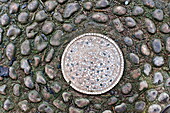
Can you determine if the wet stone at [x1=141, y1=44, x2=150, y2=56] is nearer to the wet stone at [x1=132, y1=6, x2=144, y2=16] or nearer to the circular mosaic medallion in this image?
the circular mosaic medallion

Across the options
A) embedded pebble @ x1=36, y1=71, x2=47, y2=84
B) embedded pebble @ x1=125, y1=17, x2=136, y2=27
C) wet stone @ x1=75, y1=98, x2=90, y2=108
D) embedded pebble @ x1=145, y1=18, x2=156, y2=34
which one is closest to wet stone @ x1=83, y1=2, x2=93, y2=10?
embedded pebble @ x1=125, y1=17, x2=136, y2=27

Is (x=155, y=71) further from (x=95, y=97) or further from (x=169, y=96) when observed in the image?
(x=95, y=97)

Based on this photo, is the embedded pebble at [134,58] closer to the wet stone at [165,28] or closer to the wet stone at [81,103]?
the wet stone at [165,28]

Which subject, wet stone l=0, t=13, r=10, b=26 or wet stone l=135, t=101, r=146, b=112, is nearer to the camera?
wet stone l=135, t=101, r=146, b=112

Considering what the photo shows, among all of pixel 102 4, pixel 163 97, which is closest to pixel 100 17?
pixel 102 4

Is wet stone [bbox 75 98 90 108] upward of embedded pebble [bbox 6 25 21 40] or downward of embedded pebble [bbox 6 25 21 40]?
downward

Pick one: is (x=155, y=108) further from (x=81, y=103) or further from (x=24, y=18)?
(x=24, y=18)

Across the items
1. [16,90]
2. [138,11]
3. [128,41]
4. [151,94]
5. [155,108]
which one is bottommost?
[155,108]
